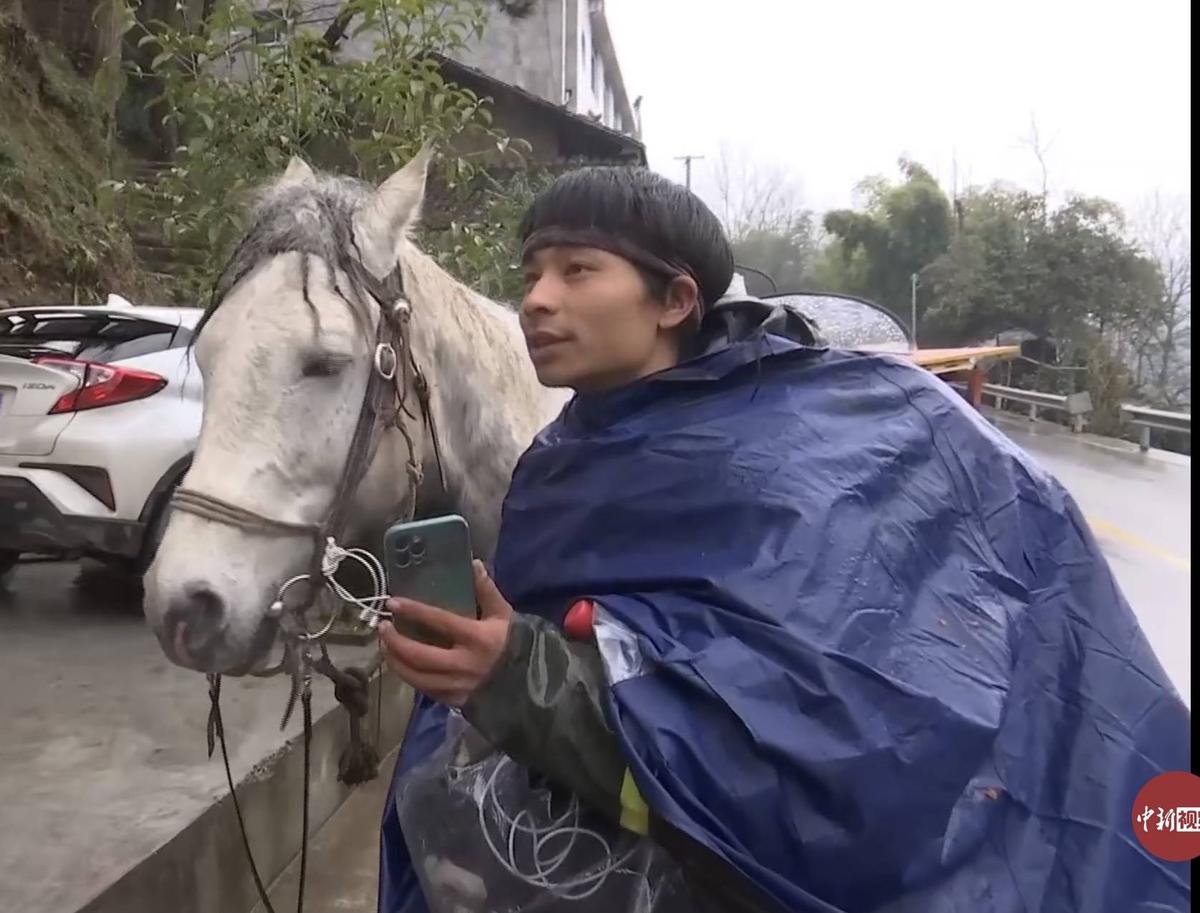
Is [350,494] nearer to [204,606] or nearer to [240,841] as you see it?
[204,606]

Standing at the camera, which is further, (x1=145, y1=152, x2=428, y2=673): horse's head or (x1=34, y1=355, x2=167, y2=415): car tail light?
(x1=34, y1=355, x2=167, y2=415): car tail light

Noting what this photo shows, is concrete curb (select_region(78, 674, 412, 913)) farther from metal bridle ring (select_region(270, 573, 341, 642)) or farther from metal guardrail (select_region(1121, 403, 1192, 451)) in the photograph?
metal guardrail (select_region(1121, 403, 1192, 451))

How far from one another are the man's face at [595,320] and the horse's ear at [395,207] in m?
0.63

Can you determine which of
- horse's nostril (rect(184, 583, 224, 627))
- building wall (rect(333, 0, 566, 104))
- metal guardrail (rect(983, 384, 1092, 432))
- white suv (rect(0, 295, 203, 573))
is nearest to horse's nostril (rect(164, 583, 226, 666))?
horse's nostril (rect(184, 583, 224, 627))

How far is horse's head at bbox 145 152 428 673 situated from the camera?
1.37 meters

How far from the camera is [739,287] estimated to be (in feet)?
4.39

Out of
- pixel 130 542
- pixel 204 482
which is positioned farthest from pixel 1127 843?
pixel 130 542

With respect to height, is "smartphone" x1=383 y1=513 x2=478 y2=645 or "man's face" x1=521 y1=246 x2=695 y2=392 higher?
"man's face" x1=521 y1=246 x2=695 y2=392

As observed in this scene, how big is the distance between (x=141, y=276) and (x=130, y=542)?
533 cm

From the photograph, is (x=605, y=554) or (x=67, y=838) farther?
(x=67, y=838)

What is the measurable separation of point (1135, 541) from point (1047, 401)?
33.4 inches

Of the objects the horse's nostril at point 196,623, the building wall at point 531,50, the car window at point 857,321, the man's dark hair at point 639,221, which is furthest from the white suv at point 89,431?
the building wall at point 531,50

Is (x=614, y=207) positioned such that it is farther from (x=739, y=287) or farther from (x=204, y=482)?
(x=204, y=482)

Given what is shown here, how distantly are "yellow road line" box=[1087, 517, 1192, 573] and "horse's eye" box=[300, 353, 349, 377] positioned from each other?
79.8 inches
